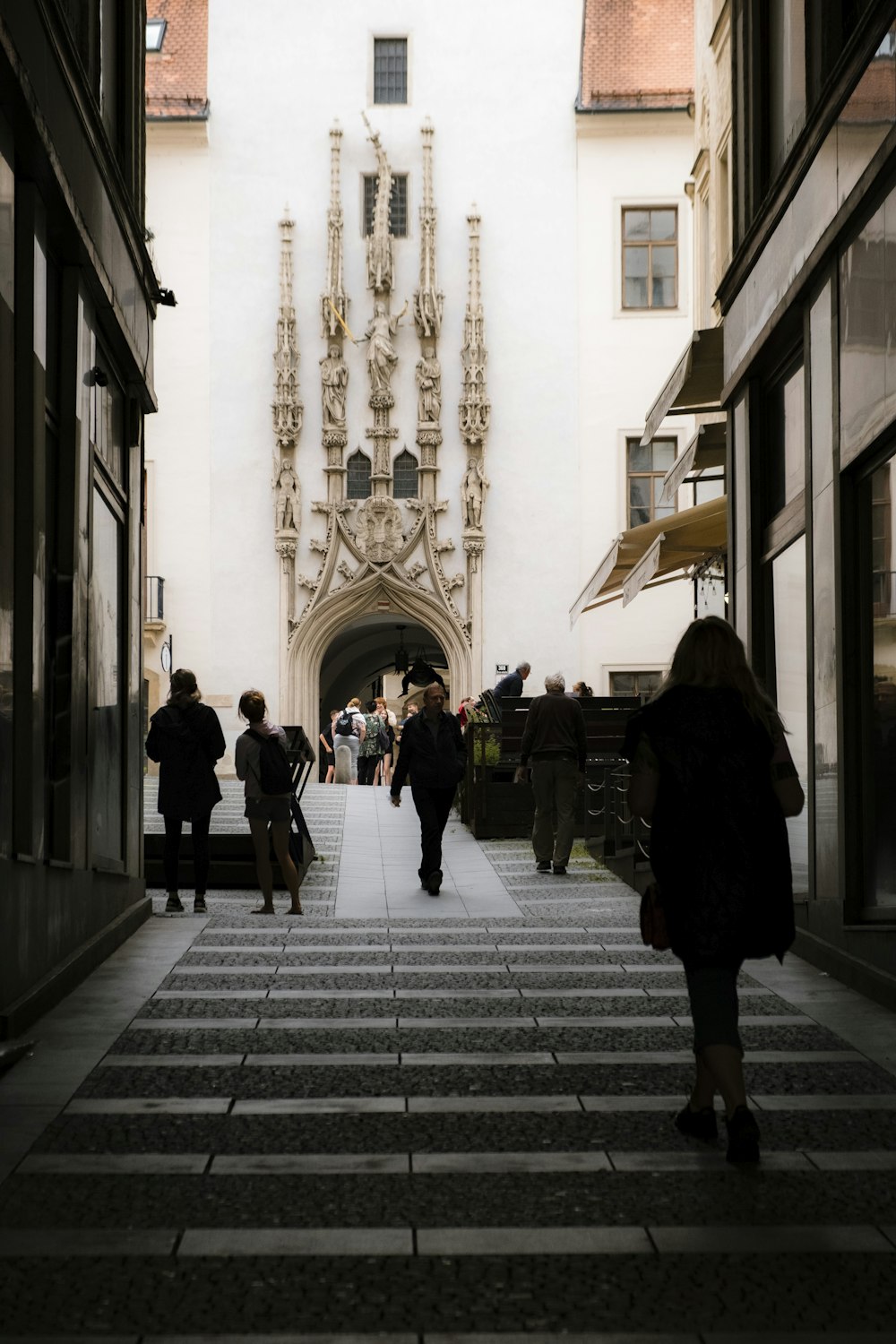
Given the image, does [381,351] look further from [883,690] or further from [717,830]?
[717,830]

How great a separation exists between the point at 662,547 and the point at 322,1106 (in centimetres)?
1223

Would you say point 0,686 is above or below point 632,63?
below

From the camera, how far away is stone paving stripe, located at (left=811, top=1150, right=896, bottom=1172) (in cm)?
520

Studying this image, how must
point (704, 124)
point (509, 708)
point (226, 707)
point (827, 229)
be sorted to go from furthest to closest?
point (226, 707), point (704, 124), point (509, 708), point (827, 229)

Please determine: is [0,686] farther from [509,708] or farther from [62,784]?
[509,708]

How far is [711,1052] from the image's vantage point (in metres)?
5.40

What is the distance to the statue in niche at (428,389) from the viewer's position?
32969 millimetres

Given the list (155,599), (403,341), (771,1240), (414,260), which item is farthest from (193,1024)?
(414,260)

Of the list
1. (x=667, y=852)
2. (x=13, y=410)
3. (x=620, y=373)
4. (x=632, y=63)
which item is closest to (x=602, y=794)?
(x=13, y=410)

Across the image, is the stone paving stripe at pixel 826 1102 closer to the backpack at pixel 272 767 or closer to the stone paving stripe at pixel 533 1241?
the stone paving stripe at pixel 533 1241

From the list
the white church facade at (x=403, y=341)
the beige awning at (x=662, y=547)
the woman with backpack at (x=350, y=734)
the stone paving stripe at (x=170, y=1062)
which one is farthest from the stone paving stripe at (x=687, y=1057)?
the white church facade at (x=403, y=341)

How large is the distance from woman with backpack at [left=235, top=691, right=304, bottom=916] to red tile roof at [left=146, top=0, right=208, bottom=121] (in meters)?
23.3

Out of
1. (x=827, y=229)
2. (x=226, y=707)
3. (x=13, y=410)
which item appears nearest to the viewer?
(x=13, y=410)

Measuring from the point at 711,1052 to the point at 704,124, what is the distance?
66.4 feet
